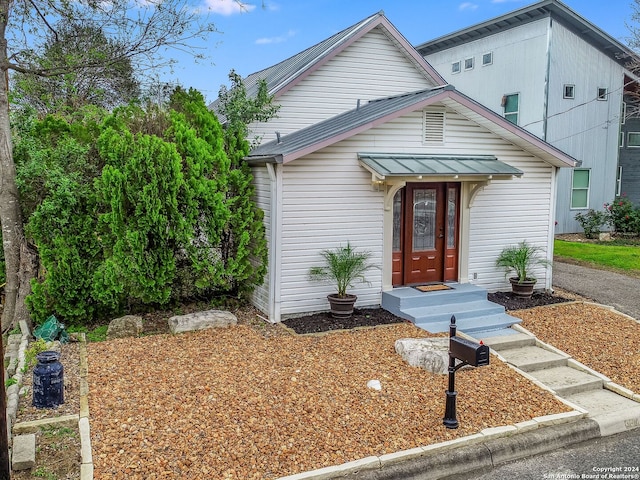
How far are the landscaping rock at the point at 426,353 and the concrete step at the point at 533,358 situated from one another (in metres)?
1.10

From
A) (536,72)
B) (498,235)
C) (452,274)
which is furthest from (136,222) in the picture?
(536,72)

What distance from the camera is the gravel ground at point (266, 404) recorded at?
5.01 metres

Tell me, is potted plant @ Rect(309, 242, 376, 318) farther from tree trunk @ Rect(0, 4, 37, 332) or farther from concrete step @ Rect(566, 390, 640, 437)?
tree trunk @ Rect(0, 4, 37, 332)

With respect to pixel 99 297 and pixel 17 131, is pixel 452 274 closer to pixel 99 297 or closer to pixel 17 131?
pixel 99 297

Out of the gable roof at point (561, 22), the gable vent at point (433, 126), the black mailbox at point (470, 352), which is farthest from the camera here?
the gable roof at point (561, 22)

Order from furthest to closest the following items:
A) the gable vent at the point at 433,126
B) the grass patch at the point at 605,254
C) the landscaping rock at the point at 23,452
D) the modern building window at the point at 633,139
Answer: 1. the modern building window at the point at 633,139
2. the grass patch at the point at 605,254
3. the gable vent at the point at 433,126
4. the landscaping rock at the point at 23,452

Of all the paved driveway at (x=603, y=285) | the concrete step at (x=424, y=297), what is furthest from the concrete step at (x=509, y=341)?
the paved driveway at (x=603, y=285)

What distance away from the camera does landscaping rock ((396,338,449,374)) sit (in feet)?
23.2

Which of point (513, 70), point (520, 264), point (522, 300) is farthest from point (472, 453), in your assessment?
point (513, 70)

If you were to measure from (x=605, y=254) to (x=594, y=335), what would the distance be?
813 centimetres

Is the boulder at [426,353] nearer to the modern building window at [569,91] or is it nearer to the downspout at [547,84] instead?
the downspout at [547,84]

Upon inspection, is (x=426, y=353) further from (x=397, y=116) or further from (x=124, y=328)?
(x=124, y=328)

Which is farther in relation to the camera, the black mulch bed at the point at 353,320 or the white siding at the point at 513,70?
the white siding at the point at 513,70

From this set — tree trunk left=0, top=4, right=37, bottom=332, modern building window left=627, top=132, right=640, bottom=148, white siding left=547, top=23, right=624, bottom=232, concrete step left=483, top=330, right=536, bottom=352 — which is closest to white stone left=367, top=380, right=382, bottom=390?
concrete step left=483, top=330, right=536, bottom=352
